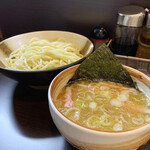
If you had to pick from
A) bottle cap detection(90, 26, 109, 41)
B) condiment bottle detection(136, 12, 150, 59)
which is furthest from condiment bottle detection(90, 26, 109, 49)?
condiment bottle detection(136, 12, 150, 59)

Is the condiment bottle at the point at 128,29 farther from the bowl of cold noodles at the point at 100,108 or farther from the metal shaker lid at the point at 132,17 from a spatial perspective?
the bowl of cold noodles at the point at 100,108

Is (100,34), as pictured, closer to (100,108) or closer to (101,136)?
(100,108)

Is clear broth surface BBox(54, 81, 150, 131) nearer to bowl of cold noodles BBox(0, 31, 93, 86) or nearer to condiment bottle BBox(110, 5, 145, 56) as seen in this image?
bowl of cold noodles BBox(0, 31, 93, 86)

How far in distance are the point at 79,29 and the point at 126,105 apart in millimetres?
1131

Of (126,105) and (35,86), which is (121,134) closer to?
(126,105)

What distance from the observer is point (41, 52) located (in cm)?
121

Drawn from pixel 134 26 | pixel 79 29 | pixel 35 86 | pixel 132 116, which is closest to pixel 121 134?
pixel 132 116

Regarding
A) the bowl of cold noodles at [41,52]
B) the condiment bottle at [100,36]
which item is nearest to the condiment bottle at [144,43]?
the condiment bottle at [100,36]

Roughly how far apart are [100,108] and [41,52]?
0.71 metres

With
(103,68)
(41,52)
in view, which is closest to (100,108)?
(103,68)

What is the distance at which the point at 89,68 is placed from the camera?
0.83 metres

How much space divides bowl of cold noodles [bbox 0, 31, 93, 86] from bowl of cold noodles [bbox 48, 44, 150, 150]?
21 cm

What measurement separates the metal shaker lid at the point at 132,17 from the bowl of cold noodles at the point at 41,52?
303mm

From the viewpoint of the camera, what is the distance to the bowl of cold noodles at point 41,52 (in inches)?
43.9
